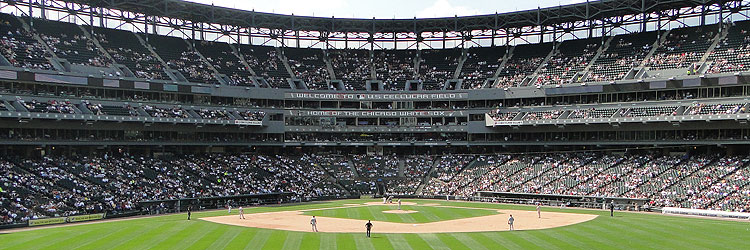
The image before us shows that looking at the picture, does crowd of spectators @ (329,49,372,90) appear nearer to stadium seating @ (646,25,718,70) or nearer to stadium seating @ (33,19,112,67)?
stadium seating @ (33,19,112,67)

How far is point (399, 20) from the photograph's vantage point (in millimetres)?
102625

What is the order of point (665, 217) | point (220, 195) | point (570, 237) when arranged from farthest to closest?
point (220, 195)
point (665, 217)
point (570, 237)

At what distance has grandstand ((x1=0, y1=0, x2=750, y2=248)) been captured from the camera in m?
67.6

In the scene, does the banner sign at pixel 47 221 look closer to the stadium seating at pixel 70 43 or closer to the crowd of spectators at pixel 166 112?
the crowd of spectators at pixel 166 112

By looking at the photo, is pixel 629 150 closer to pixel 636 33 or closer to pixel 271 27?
pixel 636 33

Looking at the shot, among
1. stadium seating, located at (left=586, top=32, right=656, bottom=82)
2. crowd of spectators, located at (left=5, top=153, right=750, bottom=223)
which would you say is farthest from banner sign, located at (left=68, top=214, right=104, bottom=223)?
stadium seating, located at (left=586, top=32, right=656, bottom=82)

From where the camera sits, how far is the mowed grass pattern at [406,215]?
5766cm

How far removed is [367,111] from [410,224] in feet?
148

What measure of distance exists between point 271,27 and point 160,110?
26604mm

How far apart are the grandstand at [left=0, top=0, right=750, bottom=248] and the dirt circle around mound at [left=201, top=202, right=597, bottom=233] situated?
12143mm

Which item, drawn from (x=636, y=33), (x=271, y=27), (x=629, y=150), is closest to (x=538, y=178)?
(x=629, y=150)

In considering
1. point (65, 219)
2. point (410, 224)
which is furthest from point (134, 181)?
point (410, 224)

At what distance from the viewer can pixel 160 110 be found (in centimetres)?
8069

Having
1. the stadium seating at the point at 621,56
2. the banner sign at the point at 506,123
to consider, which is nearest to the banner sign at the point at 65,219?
the banner sign at the point at 506,123
